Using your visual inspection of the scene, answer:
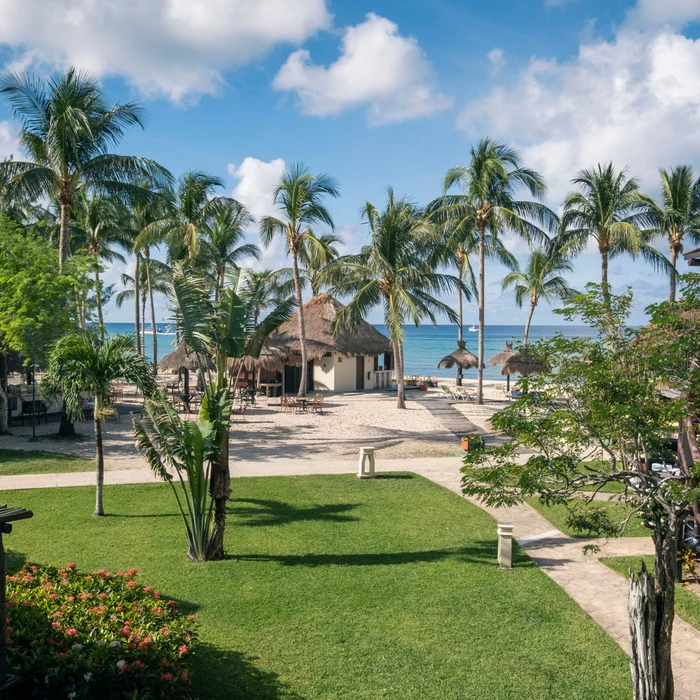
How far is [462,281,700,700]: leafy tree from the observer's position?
5.02 meters

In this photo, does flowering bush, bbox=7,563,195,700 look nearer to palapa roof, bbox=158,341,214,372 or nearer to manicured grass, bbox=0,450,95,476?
manicured grass, bbox=0,450,95,476

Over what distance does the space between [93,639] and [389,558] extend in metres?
5.09

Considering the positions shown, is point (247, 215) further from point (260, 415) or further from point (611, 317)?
point (611, 317)

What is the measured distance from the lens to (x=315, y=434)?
20.8 metres

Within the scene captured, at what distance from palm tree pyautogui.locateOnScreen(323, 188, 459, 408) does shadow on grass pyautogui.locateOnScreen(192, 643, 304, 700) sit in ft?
58.9

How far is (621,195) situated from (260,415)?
16.5 meters

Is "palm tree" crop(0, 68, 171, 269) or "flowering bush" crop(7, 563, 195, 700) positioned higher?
"palm tree" crop(0, 68, 171, 269)

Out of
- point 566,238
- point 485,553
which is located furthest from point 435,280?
point 485,553

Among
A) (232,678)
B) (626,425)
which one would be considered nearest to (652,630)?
(626,425)

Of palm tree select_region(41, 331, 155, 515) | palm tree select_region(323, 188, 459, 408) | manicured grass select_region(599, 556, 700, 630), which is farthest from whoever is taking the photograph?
palm tree select_region(323, 188, 459, 408)

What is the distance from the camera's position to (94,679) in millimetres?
4582

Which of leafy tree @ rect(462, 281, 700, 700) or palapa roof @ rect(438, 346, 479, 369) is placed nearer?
leafy tree @ rect(462, 281, 700, 700)

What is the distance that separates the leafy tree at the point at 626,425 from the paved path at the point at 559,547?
107 centimetres

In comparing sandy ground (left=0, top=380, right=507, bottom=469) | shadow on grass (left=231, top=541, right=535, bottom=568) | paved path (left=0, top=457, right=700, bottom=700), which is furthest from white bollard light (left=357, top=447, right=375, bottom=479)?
shadow on grass (left=231, top=541, right=535, bottom=568)
